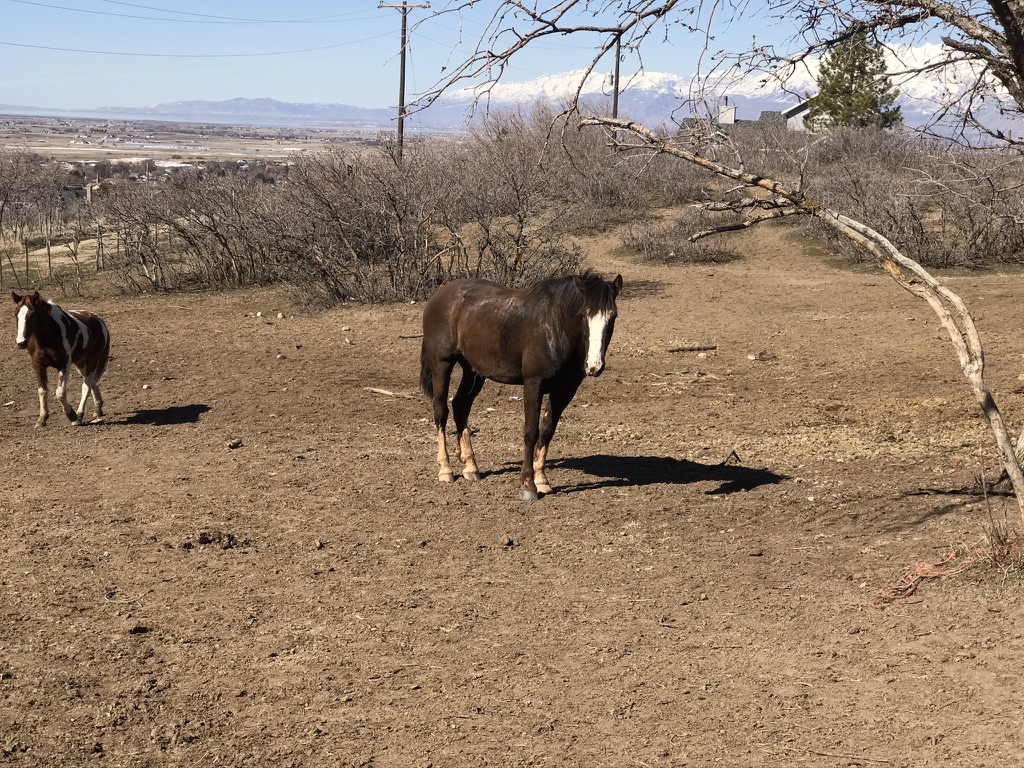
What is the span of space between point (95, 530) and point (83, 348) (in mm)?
4366

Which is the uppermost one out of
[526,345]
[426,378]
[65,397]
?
[526,345]

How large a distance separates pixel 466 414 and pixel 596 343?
1999mm

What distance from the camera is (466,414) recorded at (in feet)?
30.6

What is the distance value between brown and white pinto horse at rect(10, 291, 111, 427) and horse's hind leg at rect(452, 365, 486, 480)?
4.73m

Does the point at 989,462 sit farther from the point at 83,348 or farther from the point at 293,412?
the point at 83,348

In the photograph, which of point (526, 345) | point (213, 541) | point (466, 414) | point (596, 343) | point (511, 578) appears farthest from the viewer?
point (466, 414)

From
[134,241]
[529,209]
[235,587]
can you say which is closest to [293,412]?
[235,587]

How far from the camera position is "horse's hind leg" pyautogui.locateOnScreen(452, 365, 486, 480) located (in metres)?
9.12

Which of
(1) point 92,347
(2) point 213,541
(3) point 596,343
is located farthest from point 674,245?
(2) point 213,541

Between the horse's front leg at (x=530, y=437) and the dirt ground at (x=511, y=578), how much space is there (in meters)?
0.24

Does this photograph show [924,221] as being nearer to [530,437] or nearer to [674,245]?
[674,245]

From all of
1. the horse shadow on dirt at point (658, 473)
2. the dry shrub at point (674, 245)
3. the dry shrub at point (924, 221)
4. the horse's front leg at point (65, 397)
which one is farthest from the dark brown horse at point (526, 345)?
the dry shrub at point (674, 245)

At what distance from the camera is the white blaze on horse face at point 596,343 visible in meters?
7.65

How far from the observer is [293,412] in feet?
38.3
